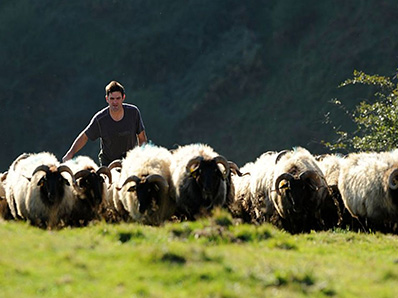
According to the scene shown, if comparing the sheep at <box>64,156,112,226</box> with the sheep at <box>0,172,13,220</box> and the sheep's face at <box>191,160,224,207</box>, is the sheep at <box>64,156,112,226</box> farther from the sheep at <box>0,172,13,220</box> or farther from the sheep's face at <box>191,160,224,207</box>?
the sheep at <box>0,172,13,220</box>

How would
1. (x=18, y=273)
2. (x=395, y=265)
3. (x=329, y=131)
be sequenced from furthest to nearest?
(x=329, y=131), (x=395, y=265), (x=18, y=273)

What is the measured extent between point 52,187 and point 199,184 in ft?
9.58

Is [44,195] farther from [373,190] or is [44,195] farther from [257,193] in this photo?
[373,190]

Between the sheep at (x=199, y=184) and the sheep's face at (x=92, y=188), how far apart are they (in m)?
1.71

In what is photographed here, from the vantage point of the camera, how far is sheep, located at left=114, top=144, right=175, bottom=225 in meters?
13.6

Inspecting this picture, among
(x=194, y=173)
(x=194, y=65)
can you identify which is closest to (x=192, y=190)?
(x=194, y=173)

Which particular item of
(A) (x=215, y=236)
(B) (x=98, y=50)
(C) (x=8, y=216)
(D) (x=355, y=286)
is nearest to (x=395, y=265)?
(D) (x=355, y=286)

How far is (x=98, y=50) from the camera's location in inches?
2440

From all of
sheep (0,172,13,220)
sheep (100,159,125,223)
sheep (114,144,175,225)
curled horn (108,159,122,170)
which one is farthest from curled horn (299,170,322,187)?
sheep (0,172,13,220)

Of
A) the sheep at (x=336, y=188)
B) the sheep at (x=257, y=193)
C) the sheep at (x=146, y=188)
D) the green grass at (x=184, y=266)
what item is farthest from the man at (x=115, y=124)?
the green grass at (x=184, y=266)

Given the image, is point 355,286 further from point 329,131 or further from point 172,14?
point 172,14

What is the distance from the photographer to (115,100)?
15.0 m

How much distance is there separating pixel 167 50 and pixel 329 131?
17781 millimetres

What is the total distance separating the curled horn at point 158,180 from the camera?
13.6m
